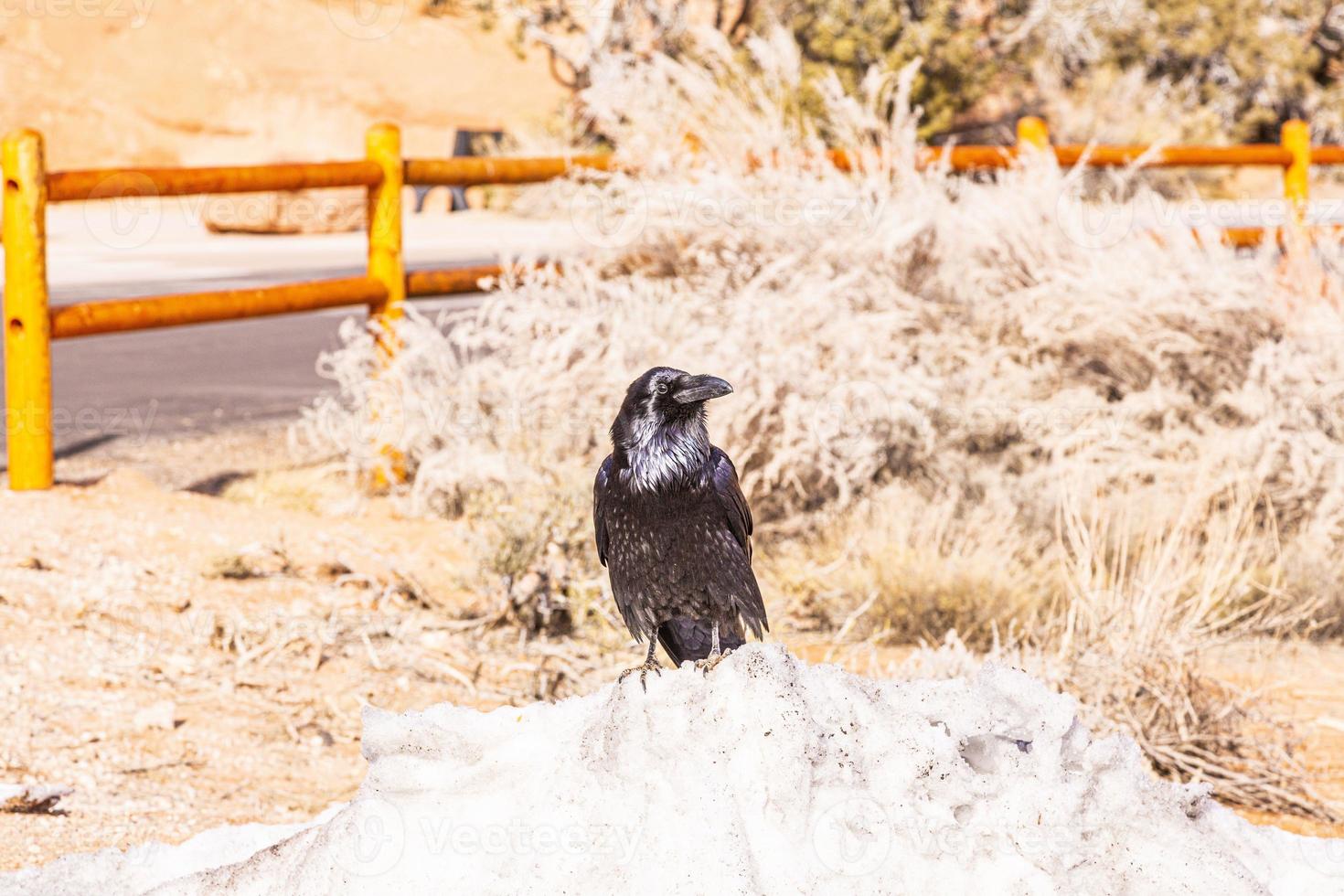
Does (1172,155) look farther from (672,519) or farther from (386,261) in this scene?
(672,519)

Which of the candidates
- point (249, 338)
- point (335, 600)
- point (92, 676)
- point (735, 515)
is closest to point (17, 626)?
point (92, 676)

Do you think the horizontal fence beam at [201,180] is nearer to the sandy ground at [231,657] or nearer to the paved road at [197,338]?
the paved road at [197,338]

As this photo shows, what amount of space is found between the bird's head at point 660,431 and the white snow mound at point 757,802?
38 cm

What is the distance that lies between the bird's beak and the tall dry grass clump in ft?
9.73

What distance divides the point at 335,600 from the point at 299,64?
26866 millimetres

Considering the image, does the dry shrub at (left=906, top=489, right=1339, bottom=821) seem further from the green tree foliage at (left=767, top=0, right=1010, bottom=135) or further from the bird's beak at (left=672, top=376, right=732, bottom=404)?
the green tree foliage at (left=767, top=0, right=1010, bottom=135)

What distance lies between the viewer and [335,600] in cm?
560

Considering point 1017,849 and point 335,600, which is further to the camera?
point 335,600

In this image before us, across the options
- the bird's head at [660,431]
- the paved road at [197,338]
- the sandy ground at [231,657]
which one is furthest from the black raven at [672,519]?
the paved road at [197,338]

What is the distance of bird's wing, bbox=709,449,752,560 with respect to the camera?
306 cm

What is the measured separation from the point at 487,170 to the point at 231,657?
310 centimetres

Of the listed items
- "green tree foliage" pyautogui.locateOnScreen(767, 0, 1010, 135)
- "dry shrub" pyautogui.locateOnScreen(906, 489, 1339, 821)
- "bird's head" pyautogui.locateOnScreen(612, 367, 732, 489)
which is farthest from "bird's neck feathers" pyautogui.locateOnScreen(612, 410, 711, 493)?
"green tree foliage" pyautogui.locateOnScreen(767, 0, 1010, 135)

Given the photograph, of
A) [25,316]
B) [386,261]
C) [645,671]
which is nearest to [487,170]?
[386,261]

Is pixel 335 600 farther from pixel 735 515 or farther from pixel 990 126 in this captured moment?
pixel 990 126
